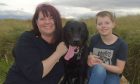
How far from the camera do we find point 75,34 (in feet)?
15.6

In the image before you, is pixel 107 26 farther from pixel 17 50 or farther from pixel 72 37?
pixel 17 50

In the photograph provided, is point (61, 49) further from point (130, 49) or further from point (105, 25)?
point (130, 49)

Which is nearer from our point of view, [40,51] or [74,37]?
[40,51]

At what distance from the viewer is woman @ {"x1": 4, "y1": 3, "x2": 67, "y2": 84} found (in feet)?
14.1

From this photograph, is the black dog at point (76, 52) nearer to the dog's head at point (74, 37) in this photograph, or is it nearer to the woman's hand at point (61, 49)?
the dog's head at point (74, 37)

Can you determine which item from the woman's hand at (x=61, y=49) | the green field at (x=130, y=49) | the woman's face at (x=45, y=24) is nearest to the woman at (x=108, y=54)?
the woman's hand at (x=61, y=49)

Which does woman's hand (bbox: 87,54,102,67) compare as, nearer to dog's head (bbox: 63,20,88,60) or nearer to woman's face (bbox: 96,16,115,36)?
dog's head (bbox: 63,20,88,60)

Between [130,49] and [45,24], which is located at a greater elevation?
[45,24]

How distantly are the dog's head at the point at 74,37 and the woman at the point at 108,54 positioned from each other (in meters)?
0.18

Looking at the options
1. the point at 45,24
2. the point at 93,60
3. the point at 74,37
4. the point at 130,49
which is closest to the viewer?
the point at 45,24

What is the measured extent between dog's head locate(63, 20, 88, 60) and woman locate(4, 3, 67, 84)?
17 centimetres

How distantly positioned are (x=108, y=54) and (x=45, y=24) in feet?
2.84

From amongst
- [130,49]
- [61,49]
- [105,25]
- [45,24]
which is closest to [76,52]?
[61,49]

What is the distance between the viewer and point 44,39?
4.46 meters
